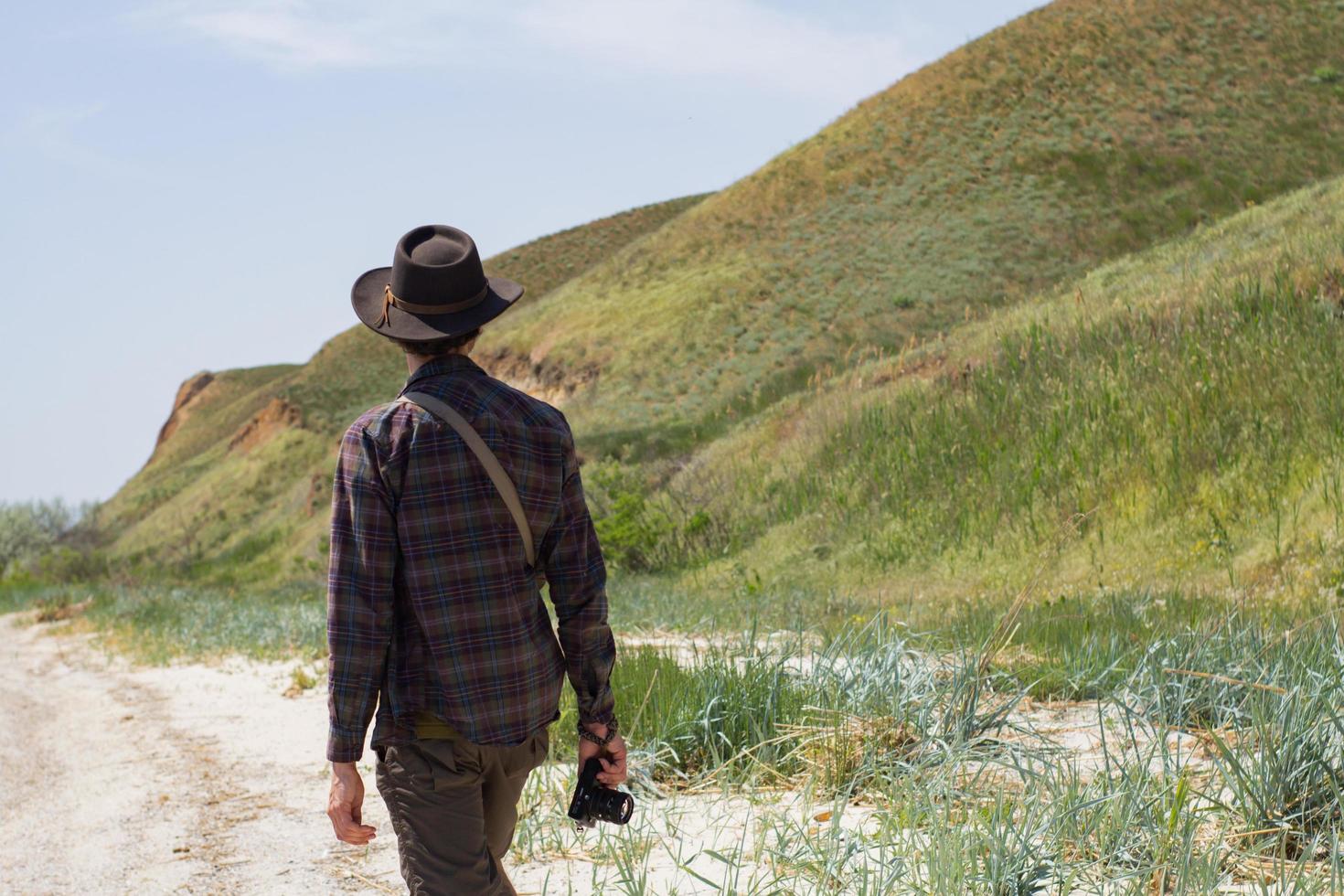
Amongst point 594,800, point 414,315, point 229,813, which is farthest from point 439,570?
point 229,813

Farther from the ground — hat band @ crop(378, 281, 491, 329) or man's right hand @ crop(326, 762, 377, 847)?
hat band @ crop(378, 281, 491, 329)

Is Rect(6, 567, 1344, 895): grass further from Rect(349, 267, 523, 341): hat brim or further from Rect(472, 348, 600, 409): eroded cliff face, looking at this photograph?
Rect(472, 348, 600, 409): eroded cliff face

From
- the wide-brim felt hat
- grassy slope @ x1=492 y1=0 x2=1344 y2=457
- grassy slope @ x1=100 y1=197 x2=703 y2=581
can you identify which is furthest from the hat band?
grassy slope @ x1=100 y1=197 x2=703 y2=581

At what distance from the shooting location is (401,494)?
105 inches

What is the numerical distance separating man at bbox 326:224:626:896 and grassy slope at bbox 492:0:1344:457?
23.4 m

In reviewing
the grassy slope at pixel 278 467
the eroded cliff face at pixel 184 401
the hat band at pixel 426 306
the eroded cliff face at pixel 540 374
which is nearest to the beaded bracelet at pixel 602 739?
the hat band at pixel 426 306

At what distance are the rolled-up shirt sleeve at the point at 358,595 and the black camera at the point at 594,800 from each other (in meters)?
0.57

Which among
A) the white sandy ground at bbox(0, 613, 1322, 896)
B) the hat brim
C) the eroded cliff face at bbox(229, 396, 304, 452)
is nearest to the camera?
the hat brim

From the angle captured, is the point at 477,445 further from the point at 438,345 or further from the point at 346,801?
the point at 346,801

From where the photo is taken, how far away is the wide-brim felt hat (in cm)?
279

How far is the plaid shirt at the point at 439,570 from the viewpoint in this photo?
103 inches

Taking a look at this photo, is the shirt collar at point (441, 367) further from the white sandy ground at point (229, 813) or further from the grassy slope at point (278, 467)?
the grassy slope at point (278, 467)

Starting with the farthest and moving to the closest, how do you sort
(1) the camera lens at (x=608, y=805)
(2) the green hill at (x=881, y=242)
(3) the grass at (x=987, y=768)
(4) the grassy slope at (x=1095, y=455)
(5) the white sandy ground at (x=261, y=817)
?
(2) the green hill at (x=881, y=242), (4) the grassy slope at (x=1095, y=455), (5) the white sandy ground at (x=261, y=817), (3) the grass at (x=987, y=768), (1) the camera lens at (x=608, y=805)

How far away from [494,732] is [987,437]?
38.5 ft
